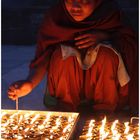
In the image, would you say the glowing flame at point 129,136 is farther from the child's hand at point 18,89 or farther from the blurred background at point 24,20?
the blurred background at point 24,20

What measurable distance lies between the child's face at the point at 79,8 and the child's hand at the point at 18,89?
36cm

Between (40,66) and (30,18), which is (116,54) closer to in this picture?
(40,66)

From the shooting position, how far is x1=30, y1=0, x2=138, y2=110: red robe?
2.13m

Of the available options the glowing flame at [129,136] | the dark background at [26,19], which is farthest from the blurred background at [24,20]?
the glowing flame at [129,136]

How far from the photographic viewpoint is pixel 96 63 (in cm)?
213

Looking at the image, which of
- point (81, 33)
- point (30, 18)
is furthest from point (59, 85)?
point (30, 18)

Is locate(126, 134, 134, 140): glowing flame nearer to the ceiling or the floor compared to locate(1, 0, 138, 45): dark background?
nearer to the floor

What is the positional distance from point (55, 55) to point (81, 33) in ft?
A: 0.51

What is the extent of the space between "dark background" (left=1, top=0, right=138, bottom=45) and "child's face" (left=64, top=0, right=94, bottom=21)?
332 cm

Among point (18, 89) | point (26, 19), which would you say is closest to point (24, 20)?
point (26, 19)

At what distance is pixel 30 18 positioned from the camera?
18.5ft

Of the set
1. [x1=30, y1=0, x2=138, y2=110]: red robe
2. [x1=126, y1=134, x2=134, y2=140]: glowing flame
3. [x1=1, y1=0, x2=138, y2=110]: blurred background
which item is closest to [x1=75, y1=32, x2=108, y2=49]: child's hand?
[x1=30, y1=0, x2=138, y2=110]: red robe

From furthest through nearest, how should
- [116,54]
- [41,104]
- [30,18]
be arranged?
[30,18], [41,104], [116,54]

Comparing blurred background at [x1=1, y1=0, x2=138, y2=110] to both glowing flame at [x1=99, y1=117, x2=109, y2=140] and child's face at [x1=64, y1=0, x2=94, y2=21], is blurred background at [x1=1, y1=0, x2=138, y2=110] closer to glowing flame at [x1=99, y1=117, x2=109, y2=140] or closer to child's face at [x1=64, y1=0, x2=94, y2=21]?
child's face at [x1=64, y1=0, x2=94, y2=21]
